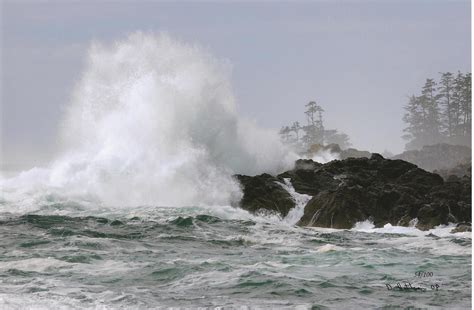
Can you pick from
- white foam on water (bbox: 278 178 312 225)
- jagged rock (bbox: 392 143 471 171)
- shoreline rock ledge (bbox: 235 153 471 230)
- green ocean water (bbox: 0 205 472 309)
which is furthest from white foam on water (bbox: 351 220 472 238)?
jagged rock (bbox: 392 143 471 171)

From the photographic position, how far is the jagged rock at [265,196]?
78.8 ft

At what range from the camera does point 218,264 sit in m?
14.2

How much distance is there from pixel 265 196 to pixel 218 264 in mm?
10749

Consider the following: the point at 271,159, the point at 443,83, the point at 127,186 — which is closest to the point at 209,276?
the point at 127,186

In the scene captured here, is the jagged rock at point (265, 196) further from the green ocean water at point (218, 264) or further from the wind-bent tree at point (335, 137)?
the wind-bent tree at point (335, 137)

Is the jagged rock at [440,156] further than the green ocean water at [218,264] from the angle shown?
Yes

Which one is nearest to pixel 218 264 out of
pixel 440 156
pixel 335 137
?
pixel 440 156

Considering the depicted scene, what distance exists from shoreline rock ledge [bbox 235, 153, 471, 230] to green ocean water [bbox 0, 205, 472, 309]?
829 millimetres

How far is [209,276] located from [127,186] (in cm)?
1476

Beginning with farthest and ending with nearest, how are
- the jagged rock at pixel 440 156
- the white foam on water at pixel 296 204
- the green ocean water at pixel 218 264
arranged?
the jagged rock at pixel 440 156 < the white foam on water at pixel 296 204 < the green ocean water at pixel 218 264
